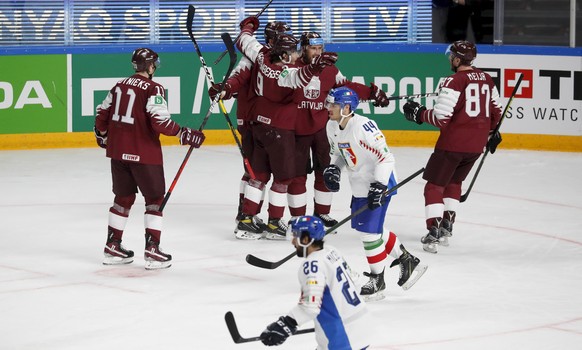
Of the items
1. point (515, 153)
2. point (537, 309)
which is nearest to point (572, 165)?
point (515, 153)

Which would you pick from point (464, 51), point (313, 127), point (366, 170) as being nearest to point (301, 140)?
point (313, 127)

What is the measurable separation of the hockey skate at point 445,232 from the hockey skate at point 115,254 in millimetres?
2058

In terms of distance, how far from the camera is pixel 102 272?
7.26 metres

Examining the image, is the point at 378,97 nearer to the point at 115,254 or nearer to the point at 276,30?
the point at 276,30

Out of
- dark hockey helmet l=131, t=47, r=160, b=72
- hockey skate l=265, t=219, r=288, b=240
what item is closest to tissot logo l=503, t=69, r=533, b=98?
hockey skate l=265, t=219, r=288, b=240

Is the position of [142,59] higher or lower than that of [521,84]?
higher

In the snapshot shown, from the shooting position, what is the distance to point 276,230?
826 cm

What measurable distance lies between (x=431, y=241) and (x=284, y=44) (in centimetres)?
162

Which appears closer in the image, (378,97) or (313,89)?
(313,89)

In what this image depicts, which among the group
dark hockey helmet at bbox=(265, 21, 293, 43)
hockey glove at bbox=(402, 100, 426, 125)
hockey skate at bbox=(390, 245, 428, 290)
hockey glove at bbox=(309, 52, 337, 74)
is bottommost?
hockey skate at bbox=(390, 245, 428, 290)

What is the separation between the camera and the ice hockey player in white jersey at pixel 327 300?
4.55 metres

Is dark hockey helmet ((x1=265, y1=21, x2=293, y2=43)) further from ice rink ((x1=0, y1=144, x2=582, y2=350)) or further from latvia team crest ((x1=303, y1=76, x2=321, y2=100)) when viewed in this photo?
ice rink ((x1=0, y1=144, x2=582, y2=350))

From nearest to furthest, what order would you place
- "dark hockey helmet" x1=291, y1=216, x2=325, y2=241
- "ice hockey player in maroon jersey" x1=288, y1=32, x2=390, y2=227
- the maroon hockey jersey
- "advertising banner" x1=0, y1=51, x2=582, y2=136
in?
"dark hockey helmet" x1=291, y1=216, x2=325, y2=241, the maroon hockey jersey, "ice hockey player in maroon jersey" x1=288, y1=32, x2=390, y2=227, "advertising banner" x1=0, y1=51, x2=582, y2=136

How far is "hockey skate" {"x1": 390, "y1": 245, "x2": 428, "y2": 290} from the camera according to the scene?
266 inches
